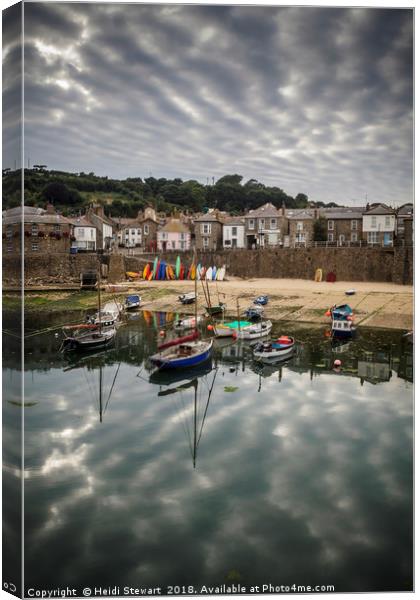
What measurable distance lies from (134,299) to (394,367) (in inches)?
394

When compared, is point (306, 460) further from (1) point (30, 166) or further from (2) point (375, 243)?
(2) point (375, 243)

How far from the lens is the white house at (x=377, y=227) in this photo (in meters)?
20.9

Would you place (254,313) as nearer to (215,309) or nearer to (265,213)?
(215,309)

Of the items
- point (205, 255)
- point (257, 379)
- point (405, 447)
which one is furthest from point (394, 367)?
point (205, 255)

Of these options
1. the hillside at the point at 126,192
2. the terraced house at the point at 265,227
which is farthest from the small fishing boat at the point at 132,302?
the terraced house at the point at 265,227

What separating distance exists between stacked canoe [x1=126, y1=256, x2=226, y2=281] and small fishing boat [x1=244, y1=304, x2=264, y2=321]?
9.85 ft

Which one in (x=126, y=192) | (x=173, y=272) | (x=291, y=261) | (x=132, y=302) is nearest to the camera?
(x=126, y=192)

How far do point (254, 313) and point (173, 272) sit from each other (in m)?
5.70

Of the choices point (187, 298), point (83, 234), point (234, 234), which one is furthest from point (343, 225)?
point (83, 234)

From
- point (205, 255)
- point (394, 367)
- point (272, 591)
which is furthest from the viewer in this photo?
point (205, 255)

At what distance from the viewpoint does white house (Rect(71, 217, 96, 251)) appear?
57.4 feet

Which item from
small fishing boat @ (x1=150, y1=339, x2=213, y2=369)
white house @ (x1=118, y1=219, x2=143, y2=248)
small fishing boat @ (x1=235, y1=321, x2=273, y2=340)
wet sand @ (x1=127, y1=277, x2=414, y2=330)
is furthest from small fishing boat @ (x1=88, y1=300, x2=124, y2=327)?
white house @ (x1=118, y1=219, x2=143, y2=248)

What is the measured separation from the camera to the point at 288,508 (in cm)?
604

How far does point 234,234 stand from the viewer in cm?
3091
